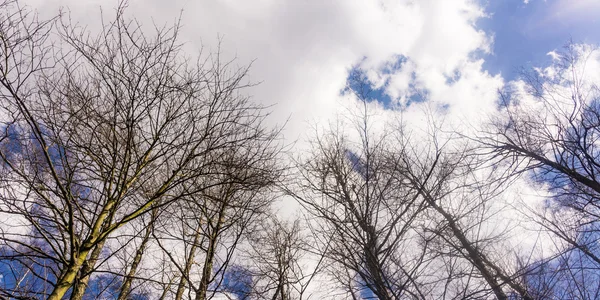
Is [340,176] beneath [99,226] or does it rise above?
above

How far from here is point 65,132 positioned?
2303 millimetres

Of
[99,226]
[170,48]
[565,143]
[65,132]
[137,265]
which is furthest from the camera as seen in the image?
[137,265]

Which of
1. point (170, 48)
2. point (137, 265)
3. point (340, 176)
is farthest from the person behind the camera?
point (137, 265)

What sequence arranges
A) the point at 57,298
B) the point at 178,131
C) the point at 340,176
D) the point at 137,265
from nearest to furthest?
the point at 57,298 → the point at 178,131 → the point at 340,176 → the point at 137,265

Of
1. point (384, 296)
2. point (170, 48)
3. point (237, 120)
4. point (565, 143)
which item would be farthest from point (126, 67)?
point (565, 143)

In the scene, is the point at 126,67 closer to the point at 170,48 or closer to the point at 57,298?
the point at 170,48

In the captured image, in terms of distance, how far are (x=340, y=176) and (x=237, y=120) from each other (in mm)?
1281

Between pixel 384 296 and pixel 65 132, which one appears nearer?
pixel 384 296

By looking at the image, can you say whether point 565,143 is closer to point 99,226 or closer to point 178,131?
point 178,131

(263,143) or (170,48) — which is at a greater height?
(170,48)

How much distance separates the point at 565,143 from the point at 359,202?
4355 mm

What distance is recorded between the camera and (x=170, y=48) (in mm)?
2490

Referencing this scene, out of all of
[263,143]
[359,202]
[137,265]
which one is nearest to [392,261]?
[359,202]

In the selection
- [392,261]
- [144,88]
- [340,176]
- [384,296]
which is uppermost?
[144,88]
